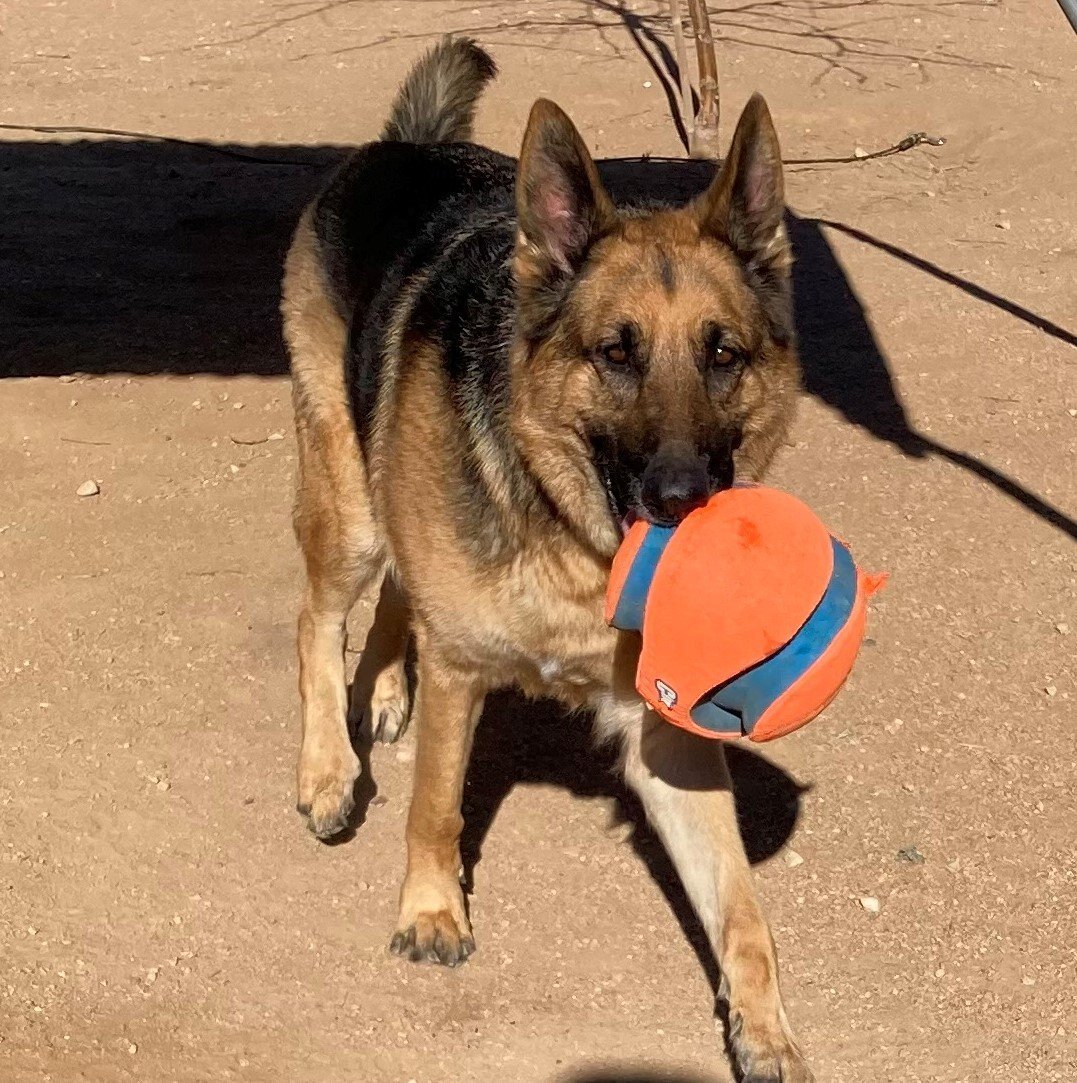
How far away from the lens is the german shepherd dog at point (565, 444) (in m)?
3.38

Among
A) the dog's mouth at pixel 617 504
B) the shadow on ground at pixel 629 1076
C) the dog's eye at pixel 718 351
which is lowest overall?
the shadow on ground at pixel 629 1076

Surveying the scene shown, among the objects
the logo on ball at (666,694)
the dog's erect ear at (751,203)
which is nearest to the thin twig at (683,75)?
the dog's erect ear at (751,203)

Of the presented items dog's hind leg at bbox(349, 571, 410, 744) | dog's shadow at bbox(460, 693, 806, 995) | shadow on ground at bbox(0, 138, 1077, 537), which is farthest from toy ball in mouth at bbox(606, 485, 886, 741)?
shadow on ground at bbox(0, 138, 1077, 537)

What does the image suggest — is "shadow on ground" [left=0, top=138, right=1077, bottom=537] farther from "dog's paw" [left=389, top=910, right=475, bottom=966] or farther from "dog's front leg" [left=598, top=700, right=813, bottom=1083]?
"dog's paw" [left=389, top=910, right=475, bottom=966]

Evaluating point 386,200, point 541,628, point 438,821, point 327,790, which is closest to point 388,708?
point 327,790

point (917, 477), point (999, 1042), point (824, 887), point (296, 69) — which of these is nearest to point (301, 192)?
point (296, 69)

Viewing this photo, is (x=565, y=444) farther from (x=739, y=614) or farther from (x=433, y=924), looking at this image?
(x=433, y=924)

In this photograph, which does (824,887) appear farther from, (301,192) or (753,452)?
(301,192)

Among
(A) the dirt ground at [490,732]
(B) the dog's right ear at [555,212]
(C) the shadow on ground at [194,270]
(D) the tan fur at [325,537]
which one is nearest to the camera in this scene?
(B) the dog's right ear at [555,212]

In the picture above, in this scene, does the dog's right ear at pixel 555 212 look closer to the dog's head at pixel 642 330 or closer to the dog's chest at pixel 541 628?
the dog's head at pixel 642 330

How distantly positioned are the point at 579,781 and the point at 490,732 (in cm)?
38

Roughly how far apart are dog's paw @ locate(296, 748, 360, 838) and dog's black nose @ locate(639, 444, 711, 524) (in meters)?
1.58

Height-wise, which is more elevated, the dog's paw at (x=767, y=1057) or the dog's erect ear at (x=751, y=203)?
the dog's erect ear at (x=751, y=203)

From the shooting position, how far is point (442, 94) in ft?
17.0
